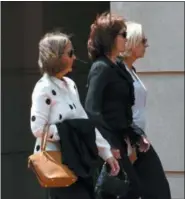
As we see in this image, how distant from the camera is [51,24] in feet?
29.7

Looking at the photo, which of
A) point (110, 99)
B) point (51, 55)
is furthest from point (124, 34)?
point (51, 55)

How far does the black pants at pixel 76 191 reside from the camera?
15.9 ft

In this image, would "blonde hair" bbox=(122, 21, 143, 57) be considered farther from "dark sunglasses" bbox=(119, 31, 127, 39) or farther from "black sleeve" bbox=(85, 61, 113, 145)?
"black sleeve" bbox=(85, 61, 113, 145)

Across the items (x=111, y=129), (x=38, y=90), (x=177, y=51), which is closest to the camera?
(x=38, y=90)

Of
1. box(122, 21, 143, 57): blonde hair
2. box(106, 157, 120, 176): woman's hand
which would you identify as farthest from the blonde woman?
box(106, 157, 120, 176): woman's hand

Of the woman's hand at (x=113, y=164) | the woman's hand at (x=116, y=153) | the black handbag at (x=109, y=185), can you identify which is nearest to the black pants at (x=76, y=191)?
the woman's hand at (x=113, y=164)

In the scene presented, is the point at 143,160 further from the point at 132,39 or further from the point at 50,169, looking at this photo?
the point at 50,169

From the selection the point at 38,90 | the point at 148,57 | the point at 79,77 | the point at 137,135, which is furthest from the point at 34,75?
the point at 38,90

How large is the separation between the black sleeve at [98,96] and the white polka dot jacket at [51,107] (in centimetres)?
36

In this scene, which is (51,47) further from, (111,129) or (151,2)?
(151,2)

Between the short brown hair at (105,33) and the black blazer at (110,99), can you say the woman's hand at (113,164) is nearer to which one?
the black blazer at (110,99)

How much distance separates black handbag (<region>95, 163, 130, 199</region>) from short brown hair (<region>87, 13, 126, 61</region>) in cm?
87

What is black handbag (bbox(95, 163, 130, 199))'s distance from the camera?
533 centimetres

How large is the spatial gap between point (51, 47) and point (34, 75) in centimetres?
421
